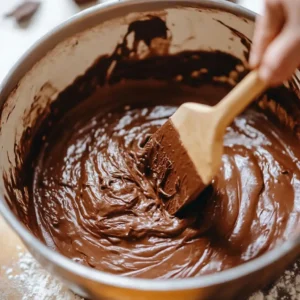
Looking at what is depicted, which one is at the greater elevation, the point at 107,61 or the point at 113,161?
the point at 107,61

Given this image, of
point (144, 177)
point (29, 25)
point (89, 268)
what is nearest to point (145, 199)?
point (144, 177)

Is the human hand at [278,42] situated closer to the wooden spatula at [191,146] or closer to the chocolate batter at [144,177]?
the wooden spatula at [191,146]

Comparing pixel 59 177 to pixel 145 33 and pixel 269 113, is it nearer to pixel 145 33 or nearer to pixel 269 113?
pixel 145 33

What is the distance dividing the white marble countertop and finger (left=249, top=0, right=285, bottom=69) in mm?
1026

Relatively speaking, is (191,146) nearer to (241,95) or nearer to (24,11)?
(241,95)

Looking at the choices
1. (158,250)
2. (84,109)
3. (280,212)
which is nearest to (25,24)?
(84,109)

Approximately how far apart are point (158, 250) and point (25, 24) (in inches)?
51.4

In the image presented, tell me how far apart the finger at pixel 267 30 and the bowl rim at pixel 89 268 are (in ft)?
1.32

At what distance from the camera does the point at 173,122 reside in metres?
1.47

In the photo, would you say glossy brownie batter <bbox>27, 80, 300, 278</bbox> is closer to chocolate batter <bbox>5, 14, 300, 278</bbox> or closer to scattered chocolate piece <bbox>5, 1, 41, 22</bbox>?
chocolate batter <bbox>5, 14, 300, 278</bbox>

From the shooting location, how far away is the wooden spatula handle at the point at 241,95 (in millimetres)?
1138

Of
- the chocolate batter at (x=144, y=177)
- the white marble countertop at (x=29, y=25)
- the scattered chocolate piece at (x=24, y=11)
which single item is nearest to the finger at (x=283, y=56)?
the chocolate batter at (x=144, y=177)

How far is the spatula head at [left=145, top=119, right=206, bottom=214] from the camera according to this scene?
1.43 m

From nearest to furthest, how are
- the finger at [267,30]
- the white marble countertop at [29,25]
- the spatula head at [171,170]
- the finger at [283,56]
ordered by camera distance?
the finger at [283,56] < the finger at [267,30] < the spatula head at [171,170] < the white marble countertop at [29,25]
